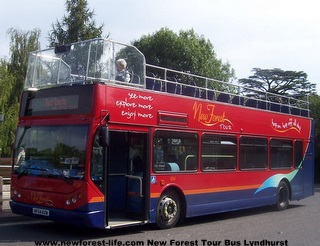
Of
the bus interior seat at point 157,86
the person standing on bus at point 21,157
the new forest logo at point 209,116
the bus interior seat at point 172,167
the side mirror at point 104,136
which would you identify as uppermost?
the bus interior seat at point 157,86

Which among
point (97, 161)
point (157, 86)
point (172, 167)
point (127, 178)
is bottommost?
point (127, 178)

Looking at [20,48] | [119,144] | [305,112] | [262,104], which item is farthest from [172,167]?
[20,48]

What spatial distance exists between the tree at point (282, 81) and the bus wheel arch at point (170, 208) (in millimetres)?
40250

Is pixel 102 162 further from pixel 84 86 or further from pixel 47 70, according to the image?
pixel 47 70

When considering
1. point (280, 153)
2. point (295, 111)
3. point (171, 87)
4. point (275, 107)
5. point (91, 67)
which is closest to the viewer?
point (91, 67)

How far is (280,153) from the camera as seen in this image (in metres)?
15.8

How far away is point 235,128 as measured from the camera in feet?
44.7

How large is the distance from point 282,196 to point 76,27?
19.0m

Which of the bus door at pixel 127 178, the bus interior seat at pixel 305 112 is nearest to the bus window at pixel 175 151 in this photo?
the bus door at pixel 127 178

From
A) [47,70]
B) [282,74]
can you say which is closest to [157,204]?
[47,70]

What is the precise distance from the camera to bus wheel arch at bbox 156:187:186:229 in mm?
11039

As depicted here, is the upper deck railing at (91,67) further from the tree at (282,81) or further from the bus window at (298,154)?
the tree at (282,81)

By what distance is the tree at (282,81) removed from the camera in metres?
51.2

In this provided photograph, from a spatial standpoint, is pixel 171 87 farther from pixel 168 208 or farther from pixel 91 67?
pixel 168 208
